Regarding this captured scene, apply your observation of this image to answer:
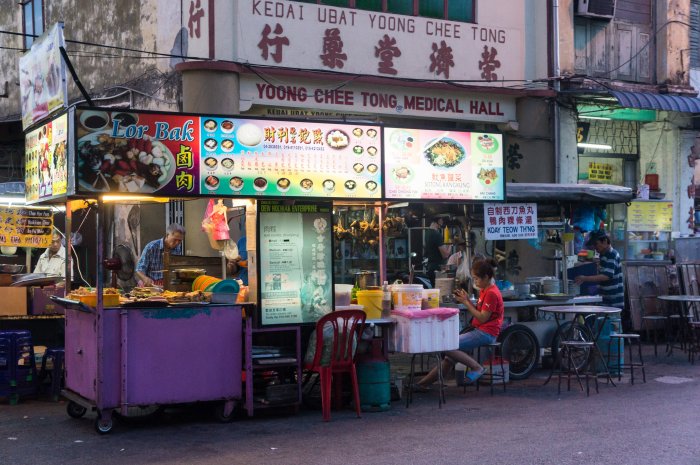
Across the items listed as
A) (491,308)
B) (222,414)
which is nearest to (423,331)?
(491,308)

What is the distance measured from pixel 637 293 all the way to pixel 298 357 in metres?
8.22

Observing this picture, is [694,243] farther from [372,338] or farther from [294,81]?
[372,338]

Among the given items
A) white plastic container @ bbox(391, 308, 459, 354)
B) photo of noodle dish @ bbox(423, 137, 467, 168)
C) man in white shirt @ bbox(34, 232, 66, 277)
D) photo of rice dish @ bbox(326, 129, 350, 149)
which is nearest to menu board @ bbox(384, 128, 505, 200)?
photo of noodle dish @ bbox(423, 137, 467, 168)

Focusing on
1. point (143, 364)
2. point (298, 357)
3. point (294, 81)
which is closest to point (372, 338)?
point (298, 357)

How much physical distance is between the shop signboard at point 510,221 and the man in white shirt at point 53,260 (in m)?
6.49

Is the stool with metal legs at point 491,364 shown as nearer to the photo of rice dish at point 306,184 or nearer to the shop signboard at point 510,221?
the shop signboard at point 510,221

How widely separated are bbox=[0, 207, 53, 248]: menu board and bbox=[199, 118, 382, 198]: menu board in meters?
5.21

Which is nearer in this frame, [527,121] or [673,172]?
[527,121]

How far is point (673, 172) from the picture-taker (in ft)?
61.8

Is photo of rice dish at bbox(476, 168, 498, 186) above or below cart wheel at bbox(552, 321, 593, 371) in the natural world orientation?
above

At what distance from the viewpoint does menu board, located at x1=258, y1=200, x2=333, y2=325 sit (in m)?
9.41

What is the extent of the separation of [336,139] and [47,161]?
2938 mm

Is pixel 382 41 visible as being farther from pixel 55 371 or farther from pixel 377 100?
pixel 55 371

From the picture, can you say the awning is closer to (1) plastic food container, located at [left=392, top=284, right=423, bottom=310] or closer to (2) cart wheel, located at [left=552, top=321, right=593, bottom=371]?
(2) cart wheel, located at [left=552, top=321, right=593, bottom=371]
